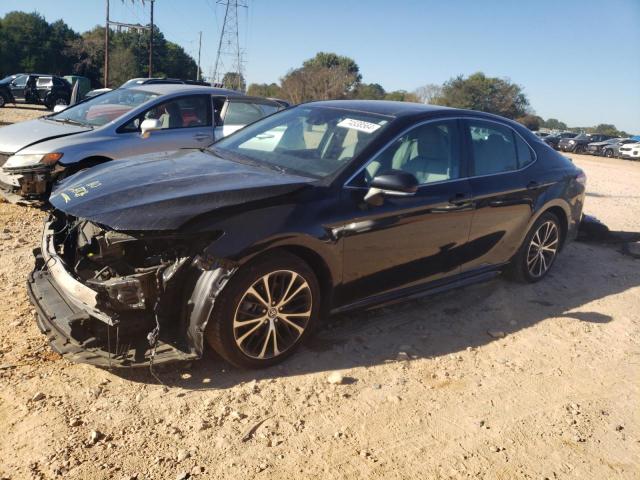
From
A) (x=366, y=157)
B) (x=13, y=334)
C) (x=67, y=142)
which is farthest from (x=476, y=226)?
(x=67, y=142)

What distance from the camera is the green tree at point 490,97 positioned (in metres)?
64.4

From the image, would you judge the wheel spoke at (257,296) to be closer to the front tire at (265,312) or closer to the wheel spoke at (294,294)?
the front tire at (265,312)

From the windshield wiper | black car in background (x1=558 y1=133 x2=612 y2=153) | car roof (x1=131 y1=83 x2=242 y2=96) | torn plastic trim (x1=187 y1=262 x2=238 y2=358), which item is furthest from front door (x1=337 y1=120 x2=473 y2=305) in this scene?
black car in background (x1=558 y1=133 x2=612 y2=153)

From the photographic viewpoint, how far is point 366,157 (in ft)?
12.2

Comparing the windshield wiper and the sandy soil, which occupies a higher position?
the windshield wiper

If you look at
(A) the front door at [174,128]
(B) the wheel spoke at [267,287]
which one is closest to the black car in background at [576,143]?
(A) the front door at [174,128]

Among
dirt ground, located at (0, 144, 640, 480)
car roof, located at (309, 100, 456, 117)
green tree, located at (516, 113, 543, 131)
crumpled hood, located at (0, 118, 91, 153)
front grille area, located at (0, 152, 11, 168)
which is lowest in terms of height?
dirt ground, located at (0, 144, 640, 480)

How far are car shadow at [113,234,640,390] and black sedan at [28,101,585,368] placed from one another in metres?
0.24

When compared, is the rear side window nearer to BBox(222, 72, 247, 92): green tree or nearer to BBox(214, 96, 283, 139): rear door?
BBox(214, 96, 283, 139): rear door

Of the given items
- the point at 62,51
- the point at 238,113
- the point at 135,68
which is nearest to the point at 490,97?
the point at 135,68

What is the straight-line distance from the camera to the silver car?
6.17 meters

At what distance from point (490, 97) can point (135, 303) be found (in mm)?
67996

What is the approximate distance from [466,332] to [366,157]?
1643 millimetres

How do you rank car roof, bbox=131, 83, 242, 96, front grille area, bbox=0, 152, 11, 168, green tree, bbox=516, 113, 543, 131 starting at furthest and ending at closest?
green tree, bbox=516, 113, 543, 131 < car roof, bbox=131, 83, 242, 96 < front grille area, bbox=0, 152, 11, 168
